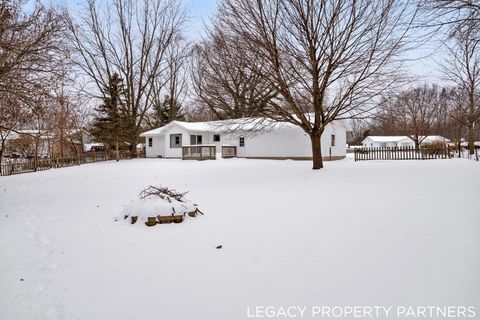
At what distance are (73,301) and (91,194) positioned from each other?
7063 millimetres

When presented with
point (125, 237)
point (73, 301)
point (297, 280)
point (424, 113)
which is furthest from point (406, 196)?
point (424, 113)

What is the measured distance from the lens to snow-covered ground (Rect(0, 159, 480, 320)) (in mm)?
2902

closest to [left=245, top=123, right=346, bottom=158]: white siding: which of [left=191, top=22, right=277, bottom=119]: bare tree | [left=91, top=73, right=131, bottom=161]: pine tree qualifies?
[left=191, top=22, right=277, bottom=119]: bare tree

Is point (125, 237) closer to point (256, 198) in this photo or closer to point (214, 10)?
point (256, 198)

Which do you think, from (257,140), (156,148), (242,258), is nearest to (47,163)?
(156,148)

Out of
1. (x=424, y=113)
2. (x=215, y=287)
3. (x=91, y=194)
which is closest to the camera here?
(x=215, y=287)

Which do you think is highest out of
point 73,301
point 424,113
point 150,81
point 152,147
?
point 150,81

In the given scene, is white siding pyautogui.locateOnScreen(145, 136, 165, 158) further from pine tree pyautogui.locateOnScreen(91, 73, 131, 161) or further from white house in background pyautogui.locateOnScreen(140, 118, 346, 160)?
pine tree pyautogui.locateOnScreen(91, 73, 131, 161)

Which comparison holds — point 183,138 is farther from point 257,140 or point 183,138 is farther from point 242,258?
point 242,258

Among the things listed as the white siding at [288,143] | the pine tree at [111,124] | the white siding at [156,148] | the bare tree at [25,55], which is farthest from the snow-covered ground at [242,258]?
the white siding at [156,148]

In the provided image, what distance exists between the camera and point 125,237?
16.2 feet

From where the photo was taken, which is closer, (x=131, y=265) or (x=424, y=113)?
(x=131, y=265)

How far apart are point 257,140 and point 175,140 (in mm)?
9214

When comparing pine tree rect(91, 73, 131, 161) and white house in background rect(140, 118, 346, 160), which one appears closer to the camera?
white house in background rect(140, 118, 346, 160)
